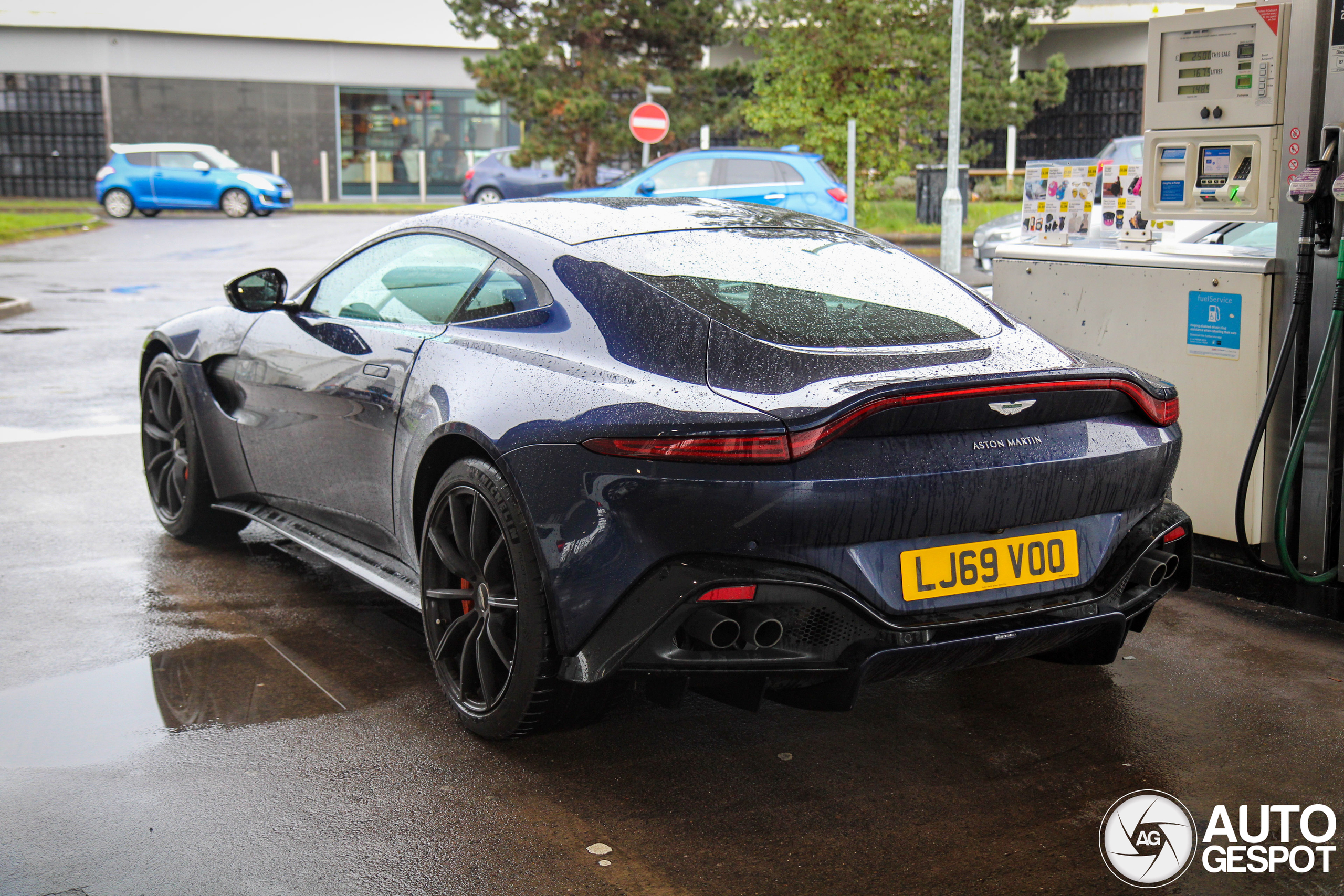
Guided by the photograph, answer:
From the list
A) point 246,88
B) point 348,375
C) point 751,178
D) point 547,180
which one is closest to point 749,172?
point 751,178

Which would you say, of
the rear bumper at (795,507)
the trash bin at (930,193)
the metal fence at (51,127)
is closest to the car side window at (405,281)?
the rear bumper at (795,507)

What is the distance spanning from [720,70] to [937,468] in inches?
1083

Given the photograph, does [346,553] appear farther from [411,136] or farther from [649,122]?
[411,136]

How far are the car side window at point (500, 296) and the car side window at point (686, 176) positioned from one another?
14.5 metres

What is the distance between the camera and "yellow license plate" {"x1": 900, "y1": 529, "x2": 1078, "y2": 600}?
311 cm

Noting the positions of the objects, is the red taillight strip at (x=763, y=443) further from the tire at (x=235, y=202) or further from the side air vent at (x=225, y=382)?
the tire at (x=235, y=202)

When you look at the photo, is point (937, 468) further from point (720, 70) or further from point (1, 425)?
point (720, 70)

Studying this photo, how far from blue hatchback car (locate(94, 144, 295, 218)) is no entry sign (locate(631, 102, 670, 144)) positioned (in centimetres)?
1241

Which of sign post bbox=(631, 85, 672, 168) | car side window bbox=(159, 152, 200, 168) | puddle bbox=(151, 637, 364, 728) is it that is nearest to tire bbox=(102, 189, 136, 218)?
car side window bbox=(159, 152, 200, 168)

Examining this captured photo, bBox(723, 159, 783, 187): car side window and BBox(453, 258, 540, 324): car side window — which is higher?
BBox(723, 159, 783, 187): car side window

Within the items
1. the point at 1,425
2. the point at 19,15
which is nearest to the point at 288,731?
the point at 1,425

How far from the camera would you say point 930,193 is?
23.6m

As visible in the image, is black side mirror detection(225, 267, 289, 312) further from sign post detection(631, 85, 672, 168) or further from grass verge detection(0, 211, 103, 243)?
grass verge detection(0, 211, 103, 243)

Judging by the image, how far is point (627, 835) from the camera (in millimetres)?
3107
